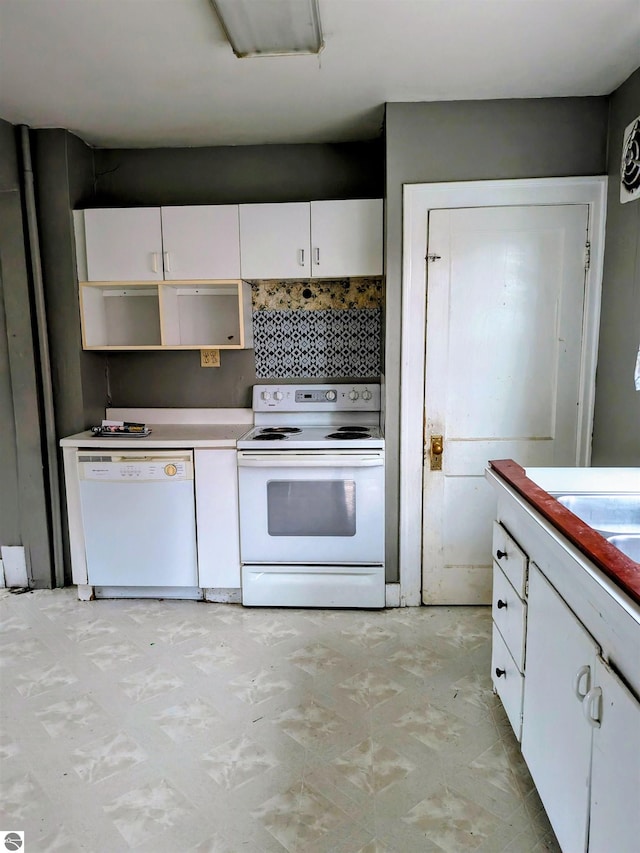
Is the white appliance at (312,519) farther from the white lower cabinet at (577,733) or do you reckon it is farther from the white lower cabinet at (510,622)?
the white lower cabinet at (577,733)

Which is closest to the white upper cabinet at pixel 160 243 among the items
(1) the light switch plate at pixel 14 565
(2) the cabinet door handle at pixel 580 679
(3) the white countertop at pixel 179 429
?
(3) the white countertop at pixel 179 429

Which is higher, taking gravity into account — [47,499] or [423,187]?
[423,187]

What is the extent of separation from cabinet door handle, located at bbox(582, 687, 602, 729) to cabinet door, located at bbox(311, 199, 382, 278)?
84.2 inches

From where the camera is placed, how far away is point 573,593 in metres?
1.17

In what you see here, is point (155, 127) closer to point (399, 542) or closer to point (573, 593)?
point (399, 542)

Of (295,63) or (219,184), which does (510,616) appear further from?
(219,184)

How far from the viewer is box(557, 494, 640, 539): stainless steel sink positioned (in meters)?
1.57

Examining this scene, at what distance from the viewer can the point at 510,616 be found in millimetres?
1673

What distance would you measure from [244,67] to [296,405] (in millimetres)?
1662

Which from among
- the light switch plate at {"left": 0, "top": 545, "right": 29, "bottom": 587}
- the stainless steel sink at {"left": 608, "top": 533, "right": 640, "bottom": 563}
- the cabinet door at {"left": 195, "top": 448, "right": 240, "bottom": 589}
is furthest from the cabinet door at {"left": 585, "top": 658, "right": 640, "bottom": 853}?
the light switch plate at {"left": 0, "top": 545, "right": 29, "bottom": 587}

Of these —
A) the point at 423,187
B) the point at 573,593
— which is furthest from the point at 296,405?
the point at 573,593

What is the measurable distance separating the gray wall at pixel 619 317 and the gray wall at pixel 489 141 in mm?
125

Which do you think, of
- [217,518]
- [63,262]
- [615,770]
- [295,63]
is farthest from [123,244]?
[615,770]

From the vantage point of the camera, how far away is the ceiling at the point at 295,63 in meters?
1.77
